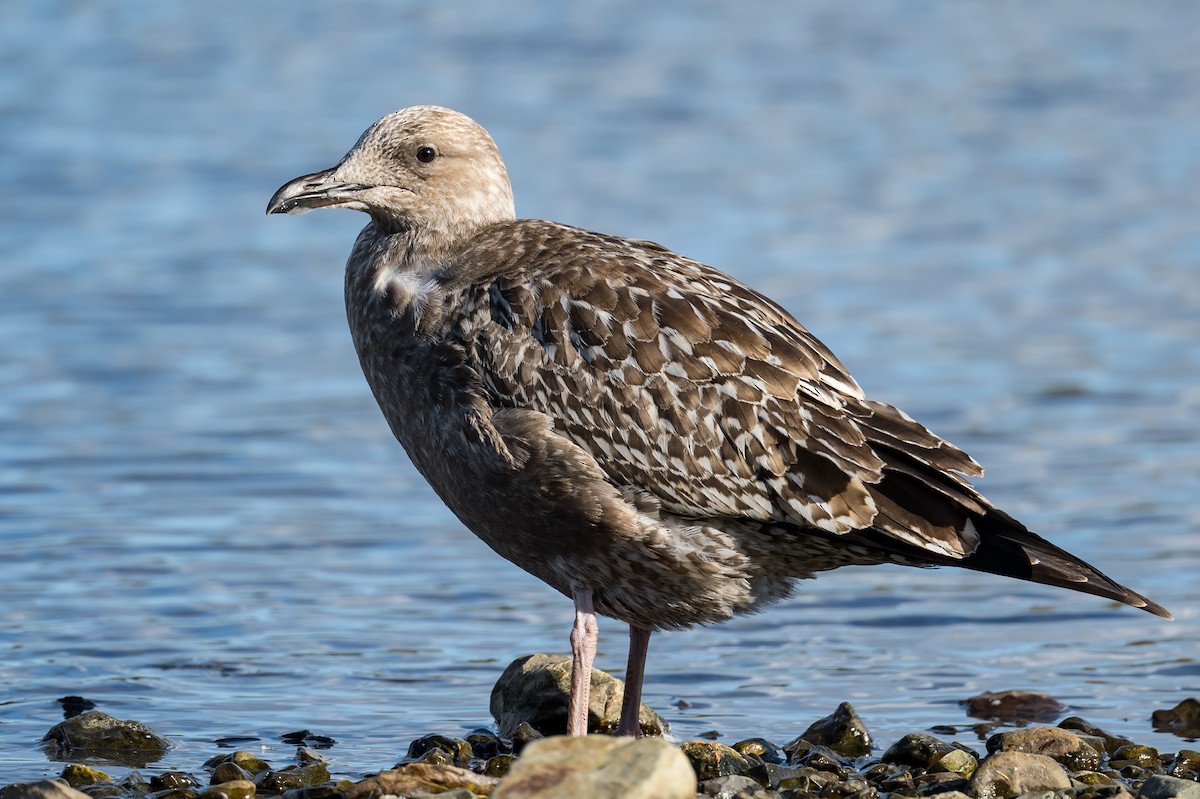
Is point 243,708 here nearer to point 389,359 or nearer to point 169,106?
point 389,359

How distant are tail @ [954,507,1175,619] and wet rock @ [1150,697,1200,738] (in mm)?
1082

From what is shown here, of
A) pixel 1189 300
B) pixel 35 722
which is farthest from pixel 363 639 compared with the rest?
pixel 1189 300

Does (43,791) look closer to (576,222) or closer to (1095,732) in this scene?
(1095,732)

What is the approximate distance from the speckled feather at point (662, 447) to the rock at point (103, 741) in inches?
64.3

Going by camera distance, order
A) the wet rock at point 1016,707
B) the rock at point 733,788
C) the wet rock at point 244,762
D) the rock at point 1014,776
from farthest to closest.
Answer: the wet rock at point 1016,707
the wet rock at point 244,762
the rock at point 1014,776
the rock at point 733,788

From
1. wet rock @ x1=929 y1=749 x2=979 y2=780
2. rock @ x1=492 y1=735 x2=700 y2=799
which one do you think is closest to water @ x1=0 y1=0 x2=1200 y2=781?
wet rock @ x1=929 y1=749 x2=979 y2=780

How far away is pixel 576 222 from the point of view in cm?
1681

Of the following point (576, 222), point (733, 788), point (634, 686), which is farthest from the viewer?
point (576, 222)

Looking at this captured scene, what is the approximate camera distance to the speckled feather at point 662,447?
24.6 feet

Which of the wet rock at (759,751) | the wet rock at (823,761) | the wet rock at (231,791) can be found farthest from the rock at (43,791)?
the wet rock at (823,761)

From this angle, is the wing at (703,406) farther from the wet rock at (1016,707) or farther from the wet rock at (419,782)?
the wet rock at (1016,707)

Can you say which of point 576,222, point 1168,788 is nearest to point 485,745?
point 1168,788

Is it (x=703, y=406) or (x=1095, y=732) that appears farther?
(x=1095, y=732)

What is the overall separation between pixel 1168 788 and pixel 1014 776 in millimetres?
576
